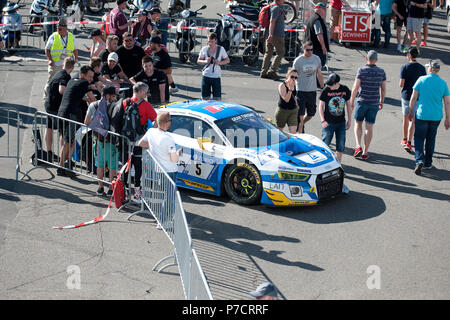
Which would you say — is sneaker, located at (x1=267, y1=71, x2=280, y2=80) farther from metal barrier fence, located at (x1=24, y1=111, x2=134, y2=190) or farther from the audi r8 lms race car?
metal barrier fence, located at (x1=24, y1=111, x2=134, y2=190)

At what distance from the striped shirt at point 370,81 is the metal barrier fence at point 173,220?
198 inches

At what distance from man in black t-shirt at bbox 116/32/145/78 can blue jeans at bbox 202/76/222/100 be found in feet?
4.86

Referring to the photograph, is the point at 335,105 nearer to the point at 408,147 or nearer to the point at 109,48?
the point at 408,147

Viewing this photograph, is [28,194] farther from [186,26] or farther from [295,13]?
[295,13]

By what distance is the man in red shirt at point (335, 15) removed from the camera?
76.1 ft

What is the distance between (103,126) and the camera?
38.0ft

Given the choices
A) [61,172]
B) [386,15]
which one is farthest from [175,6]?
[61,172]

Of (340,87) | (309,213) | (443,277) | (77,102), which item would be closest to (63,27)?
(77,102)

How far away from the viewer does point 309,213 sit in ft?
36.5

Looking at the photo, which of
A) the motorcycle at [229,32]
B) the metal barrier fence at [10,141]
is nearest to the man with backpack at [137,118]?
the metal barrier fence at [10,141]

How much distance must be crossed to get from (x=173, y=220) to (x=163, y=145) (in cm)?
134

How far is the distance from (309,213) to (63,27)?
7.73 meters

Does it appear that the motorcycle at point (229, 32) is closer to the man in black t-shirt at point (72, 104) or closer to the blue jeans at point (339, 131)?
the blue jeans at point (339, 131)

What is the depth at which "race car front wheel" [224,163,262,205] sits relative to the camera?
36.7 feet
